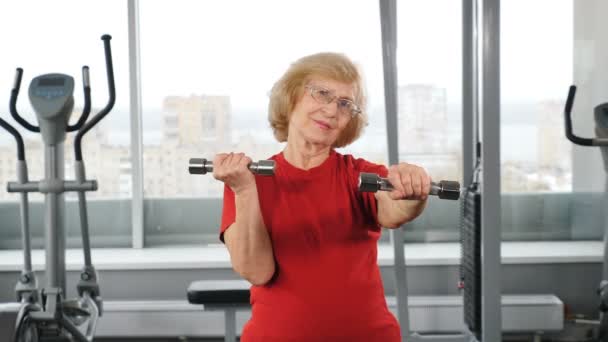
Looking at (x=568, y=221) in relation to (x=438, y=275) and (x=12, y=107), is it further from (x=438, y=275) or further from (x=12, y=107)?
(x=12, y=107)

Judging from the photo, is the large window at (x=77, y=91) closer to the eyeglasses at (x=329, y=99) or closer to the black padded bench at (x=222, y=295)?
the black padded bench at (x=222, y=295)

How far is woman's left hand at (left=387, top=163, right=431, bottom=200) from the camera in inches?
45.7

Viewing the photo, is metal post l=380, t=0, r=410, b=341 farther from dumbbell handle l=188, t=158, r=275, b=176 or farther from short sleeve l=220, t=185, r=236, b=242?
dumbbell handle l=188, t=158, r=275, b=176

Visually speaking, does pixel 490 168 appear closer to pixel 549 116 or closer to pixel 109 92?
pixel 549 116

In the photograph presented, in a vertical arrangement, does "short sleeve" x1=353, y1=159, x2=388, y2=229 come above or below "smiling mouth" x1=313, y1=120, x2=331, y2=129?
below

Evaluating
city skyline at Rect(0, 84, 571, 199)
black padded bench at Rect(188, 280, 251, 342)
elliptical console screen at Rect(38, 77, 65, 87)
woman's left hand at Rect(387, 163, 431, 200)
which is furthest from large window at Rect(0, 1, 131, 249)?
woman's left hand at Rect(387, 163, 431, 200)

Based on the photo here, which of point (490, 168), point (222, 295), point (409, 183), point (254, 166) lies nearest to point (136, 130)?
point (222, 295)

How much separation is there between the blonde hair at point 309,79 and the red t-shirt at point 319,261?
14 cm

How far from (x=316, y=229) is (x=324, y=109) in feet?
0.83

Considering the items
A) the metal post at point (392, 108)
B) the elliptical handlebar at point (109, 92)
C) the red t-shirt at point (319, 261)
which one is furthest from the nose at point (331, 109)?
the elliptical handlebar at point (109, 92)

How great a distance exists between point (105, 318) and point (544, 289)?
7.86 ft

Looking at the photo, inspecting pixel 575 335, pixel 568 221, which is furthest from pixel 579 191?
pixel 575 335

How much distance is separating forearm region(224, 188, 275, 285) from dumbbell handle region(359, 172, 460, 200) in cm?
24

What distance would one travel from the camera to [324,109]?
1372 millimetres
